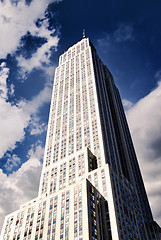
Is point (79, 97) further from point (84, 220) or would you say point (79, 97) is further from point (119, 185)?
point (84, 220)

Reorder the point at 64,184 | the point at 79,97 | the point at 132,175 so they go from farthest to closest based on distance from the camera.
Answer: the point at 79,97 → the point at 132,175 → the point at 64,184

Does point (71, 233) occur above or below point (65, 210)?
below

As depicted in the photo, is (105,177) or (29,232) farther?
(105,177)

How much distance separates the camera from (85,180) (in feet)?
314

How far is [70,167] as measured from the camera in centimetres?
12369

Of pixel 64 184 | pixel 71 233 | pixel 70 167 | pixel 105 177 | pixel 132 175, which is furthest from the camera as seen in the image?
pixel 132 175

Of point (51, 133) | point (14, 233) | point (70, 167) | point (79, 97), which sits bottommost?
point (14, 233)

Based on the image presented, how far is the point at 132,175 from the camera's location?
465 feet

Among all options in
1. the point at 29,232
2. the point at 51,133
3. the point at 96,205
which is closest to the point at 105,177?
the point at 96,205

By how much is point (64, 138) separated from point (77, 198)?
59296 millimetres

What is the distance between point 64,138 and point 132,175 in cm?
4857

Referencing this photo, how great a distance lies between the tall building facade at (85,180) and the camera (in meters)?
87.6

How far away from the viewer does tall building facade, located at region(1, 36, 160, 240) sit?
3447 inches

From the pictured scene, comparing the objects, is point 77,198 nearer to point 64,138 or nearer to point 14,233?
point 14,233
